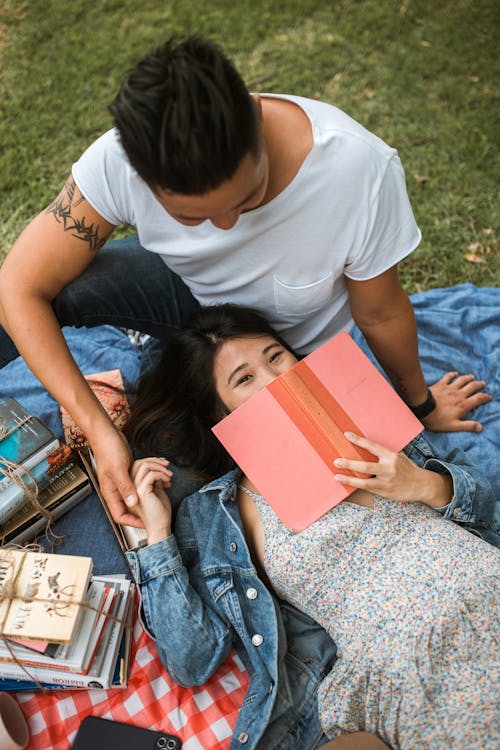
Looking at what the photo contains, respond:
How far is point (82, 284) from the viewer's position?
6.73 feet

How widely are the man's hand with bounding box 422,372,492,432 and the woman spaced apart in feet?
0.91

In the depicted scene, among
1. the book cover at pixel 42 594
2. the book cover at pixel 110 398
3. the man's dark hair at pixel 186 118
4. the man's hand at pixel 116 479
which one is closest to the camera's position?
the man's dark hair at pixel 186 118

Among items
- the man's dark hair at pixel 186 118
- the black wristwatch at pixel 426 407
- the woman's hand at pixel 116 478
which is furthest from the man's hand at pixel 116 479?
the black wristwatch at pixel 426 407

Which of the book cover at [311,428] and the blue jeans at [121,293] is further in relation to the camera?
the blue jeans at [121,293]

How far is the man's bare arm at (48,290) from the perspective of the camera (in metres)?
1.79

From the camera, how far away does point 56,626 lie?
1.51 meters

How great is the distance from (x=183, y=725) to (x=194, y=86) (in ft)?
5.51

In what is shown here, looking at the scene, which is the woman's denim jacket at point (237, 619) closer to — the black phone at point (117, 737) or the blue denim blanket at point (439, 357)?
the black phone at point (117, 737)

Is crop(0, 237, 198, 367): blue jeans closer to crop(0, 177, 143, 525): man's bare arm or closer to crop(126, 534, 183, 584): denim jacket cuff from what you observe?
crop(0, 177, 143, 525): man's bare arm

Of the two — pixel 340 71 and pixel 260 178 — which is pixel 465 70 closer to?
pixel 340 71

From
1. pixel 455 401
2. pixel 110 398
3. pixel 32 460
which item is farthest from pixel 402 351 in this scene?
pixel 32 460

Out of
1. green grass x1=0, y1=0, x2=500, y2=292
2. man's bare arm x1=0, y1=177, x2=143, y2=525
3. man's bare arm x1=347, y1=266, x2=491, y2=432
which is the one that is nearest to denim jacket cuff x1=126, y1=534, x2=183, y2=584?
man's bare arm x1=0, y1=177, x2=143, y2=525

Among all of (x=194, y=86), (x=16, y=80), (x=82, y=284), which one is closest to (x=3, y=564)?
(x=82, y=284)

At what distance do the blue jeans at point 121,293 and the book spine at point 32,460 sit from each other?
43 centimetres
